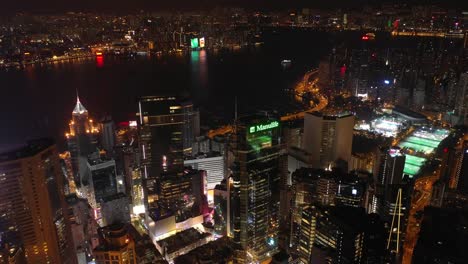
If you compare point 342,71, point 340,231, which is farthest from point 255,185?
point 342,71

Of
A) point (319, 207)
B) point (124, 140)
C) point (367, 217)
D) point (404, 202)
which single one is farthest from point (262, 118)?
point (124, 140)

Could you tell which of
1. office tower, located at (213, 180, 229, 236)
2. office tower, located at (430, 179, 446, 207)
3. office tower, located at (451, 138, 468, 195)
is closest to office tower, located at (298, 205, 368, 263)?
office tower, located at (213, 180, 229, 236)

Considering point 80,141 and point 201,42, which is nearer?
point 80,141

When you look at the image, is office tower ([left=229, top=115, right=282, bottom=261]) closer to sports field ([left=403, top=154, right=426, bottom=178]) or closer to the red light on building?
sports field ([left=403, top=154, right=426, bottom=178])

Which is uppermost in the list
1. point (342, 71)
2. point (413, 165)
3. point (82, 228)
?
point (342, 71)

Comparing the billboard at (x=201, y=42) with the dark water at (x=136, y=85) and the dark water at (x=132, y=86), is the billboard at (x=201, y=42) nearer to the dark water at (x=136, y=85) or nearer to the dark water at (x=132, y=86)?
the dark water at (x=136, y=85)

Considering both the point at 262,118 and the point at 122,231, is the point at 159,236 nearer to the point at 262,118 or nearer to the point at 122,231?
the point at 122,231

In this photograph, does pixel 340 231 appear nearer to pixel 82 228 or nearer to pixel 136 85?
pixel 82 228
